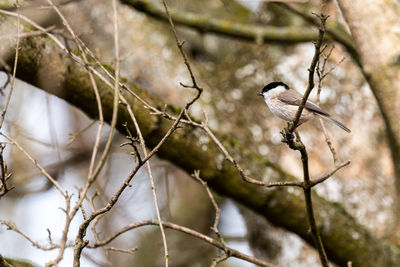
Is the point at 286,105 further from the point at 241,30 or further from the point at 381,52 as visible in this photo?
the point at 241,30

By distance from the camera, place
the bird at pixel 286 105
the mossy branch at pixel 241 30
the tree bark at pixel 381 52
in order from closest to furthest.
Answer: the bird at pixel 286 105, the tree bark at pixel 381 52, the mossy branch at pixel 241 30

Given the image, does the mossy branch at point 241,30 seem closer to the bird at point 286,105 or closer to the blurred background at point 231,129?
the blurred background at point 231,129

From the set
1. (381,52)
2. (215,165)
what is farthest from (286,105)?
(381,52)

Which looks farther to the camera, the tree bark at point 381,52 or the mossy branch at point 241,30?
the mossy branch at point 241,30

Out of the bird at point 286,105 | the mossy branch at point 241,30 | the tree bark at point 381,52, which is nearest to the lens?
the bird at point 286,105

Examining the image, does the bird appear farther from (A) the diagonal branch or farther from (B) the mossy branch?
(B) the mossy branch

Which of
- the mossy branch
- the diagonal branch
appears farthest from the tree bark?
the mossy branch

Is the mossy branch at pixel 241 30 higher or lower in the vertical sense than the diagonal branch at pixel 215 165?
higher

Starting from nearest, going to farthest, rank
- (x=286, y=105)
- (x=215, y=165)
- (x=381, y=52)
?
(x=286, y=105) < (x=215, y=165) < (x=381, y=52)

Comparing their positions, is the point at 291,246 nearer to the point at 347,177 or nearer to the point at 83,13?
the point at 347,177

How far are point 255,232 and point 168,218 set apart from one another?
40.3 inches

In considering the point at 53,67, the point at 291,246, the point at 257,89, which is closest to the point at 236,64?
the point at 257,89

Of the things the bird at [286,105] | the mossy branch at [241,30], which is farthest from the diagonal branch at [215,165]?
the mossy branch at [241,30]

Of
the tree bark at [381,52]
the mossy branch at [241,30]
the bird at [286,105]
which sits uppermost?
the mossy branch at [241,30]
